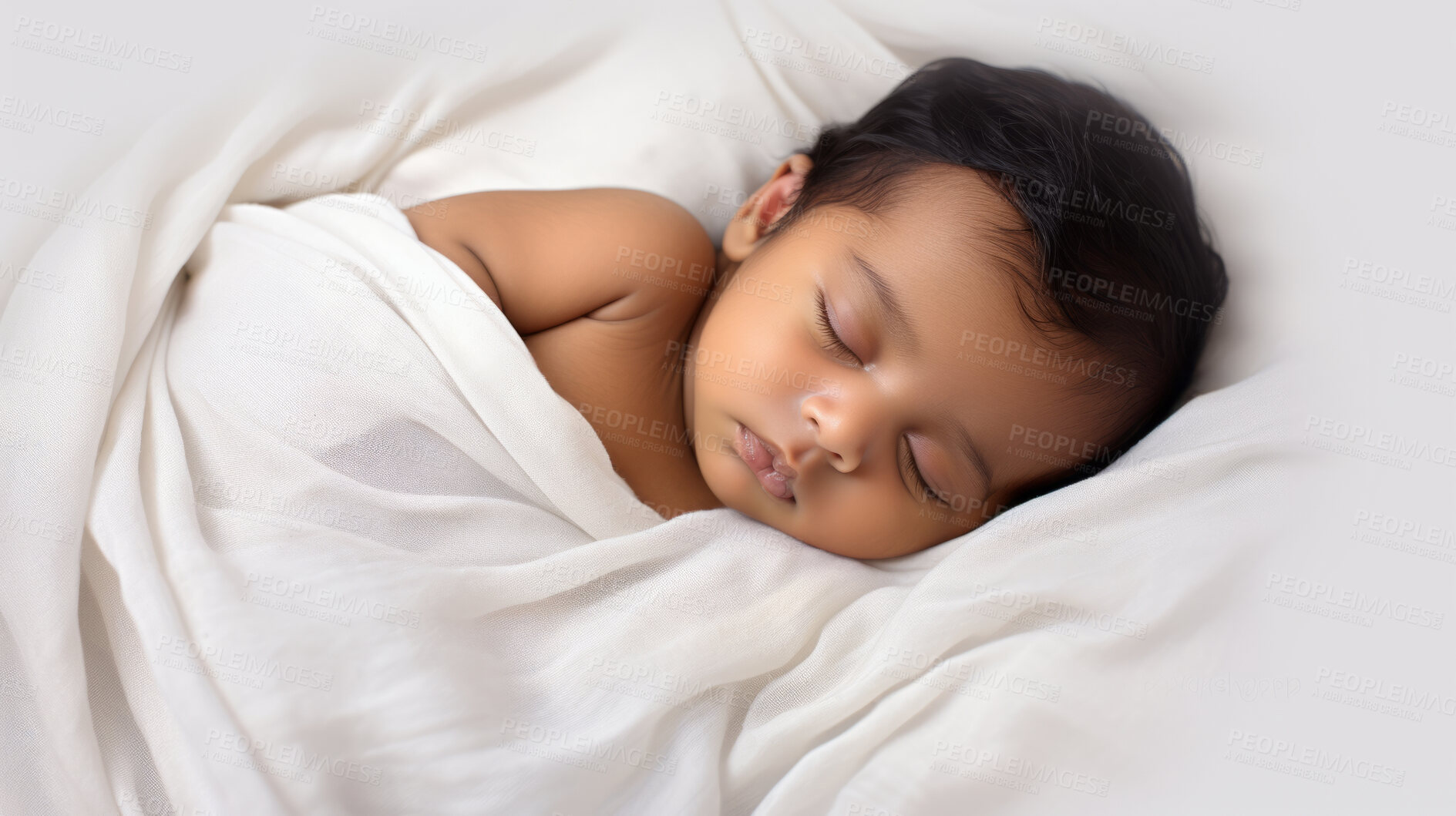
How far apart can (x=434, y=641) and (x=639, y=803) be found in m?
0.34

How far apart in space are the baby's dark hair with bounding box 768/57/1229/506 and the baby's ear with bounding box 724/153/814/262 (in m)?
0.03

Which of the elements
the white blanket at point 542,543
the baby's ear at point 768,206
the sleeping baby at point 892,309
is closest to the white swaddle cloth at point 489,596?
the white blanket at point 542,543

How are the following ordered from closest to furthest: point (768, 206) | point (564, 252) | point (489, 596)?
point (489, 596)
point (564, 252)
point (768, 206)

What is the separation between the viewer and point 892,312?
132 centimetres

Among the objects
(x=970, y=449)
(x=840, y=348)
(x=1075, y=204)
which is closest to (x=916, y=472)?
(x=970, y=449)

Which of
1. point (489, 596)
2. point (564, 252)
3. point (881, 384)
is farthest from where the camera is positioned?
point (564, 252)

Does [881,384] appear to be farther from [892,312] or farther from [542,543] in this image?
[542,543]

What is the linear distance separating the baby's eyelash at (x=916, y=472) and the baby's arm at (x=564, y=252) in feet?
1.70

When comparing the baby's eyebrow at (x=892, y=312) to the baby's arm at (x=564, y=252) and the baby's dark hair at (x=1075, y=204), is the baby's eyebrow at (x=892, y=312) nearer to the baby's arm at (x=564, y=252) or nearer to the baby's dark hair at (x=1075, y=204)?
the baby's dark hair at (x=1075, y=204)

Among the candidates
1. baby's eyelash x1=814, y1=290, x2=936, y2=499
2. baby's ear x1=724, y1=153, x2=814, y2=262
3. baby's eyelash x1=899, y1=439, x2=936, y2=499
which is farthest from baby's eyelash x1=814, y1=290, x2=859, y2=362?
baby's ear x1=724, y1=153, x2=814, y2=262

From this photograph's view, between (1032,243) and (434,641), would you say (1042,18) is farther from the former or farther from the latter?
(434,641)

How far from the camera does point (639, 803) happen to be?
3.76 feet

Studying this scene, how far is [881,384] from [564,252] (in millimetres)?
609

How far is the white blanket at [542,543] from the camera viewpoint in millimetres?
1060
